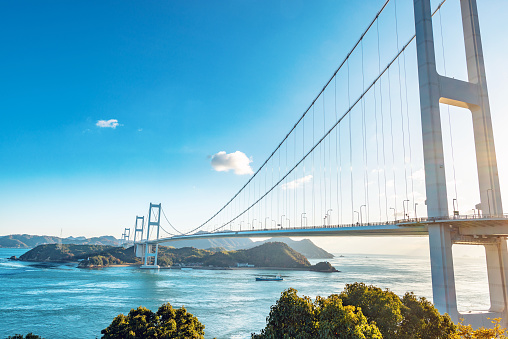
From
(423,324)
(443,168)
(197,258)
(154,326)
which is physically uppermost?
(443,168)

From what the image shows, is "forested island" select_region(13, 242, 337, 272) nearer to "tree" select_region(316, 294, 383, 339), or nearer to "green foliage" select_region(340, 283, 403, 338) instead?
"green foliage" select_region(340, 283, 403, 338)

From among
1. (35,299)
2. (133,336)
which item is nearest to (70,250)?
(35,299)

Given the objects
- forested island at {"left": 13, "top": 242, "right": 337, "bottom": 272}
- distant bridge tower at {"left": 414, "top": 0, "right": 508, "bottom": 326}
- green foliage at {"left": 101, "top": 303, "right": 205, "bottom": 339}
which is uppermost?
distant bridge tower at {"left": 414, "top": 0, "right": 508, "bottom": 326}

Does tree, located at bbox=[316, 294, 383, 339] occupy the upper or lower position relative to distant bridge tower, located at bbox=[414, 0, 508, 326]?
lower

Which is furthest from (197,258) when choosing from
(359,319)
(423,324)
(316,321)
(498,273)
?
(359,319)

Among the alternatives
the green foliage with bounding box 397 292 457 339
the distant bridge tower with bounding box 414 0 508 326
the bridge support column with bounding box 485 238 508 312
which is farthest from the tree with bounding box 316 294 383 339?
the bridge support column with bounding box 485 238 508 312

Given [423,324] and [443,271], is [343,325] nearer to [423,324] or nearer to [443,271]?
[423,324]

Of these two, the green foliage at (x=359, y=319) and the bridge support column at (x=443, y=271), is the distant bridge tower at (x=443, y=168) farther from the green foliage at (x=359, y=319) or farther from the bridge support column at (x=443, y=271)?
the green foliage at (x=359, y=319)
